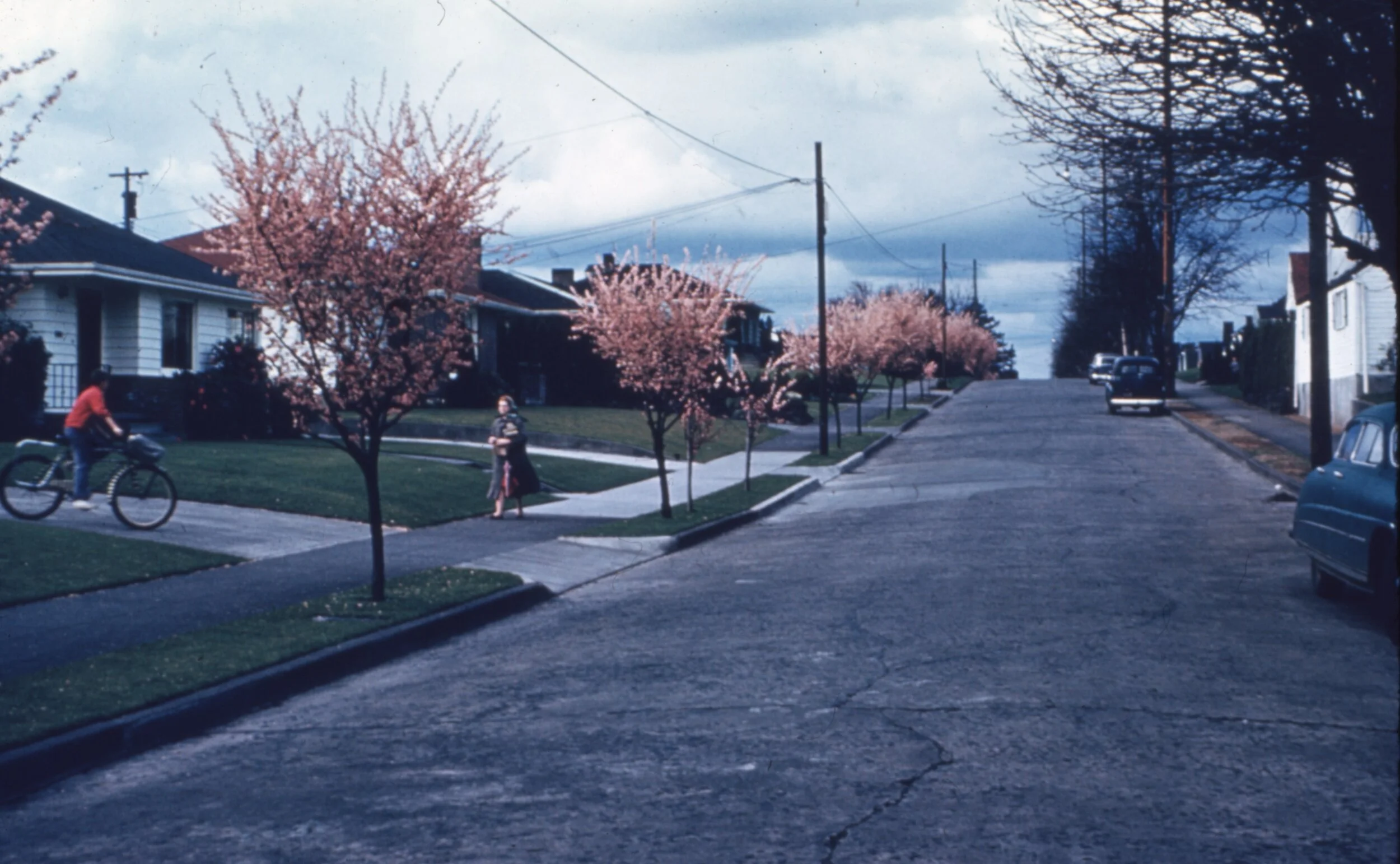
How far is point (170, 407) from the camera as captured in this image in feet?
100

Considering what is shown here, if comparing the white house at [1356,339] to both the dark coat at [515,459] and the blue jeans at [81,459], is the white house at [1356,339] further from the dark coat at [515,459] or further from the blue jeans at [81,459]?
the blue jeans at [81,459]

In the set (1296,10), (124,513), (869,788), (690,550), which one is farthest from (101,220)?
(869,788)

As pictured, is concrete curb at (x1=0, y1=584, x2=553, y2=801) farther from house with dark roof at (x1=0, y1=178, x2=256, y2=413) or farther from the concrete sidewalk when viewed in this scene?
the concrete sidewalk

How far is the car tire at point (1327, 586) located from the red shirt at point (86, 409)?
509 inches

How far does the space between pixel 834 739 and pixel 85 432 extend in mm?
12269

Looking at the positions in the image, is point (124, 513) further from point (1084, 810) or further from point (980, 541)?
point (1084, 810)

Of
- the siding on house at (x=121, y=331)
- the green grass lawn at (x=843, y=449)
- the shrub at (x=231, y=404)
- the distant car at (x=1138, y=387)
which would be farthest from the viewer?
the distant car at (x=1138, y=387)

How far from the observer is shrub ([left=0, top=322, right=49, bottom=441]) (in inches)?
976

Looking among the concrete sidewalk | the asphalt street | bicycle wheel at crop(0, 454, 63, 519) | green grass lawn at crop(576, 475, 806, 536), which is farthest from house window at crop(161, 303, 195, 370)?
the concrete sidewalk

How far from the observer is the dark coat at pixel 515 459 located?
2027 centimetres

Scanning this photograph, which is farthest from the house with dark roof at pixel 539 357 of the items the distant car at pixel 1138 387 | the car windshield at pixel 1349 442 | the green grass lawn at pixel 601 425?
the car windshield at pixel 1349 442

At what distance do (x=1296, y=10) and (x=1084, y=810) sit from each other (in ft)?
33.4

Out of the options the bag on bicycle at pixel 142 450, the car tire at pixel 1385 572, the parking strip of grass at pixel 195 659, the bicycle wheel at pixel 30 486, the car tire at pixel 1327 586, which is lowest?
the parking strip of grass at pixel 195 659

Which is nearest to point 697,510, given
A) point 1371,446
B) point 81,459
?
point 81,459
